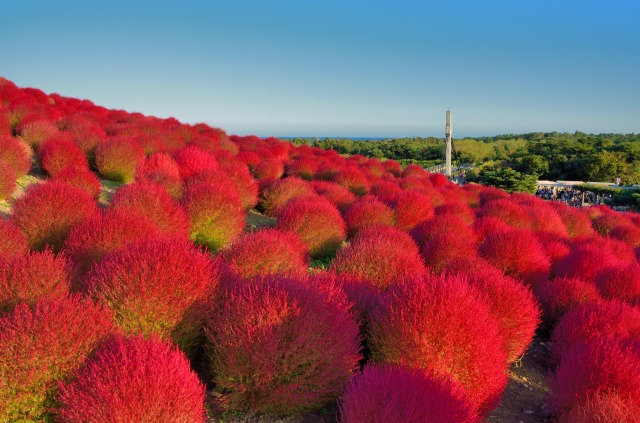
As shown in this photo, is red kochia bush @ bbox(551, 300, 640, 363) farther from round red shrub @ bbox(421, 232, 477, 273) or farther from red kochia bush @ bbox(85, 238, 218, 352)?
red kochia bush @ bbox(85, 238, 218, 352)

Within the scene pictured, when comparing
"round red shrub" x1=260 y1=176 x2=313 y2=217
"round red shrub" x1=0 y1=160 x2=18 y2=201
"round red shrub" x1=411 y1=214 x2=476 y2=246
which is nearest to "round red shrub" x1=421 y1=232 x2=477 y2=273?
"round red shrub" x1=411 y1=214 x2=476 y2=246

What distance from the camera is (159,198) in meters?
5.06

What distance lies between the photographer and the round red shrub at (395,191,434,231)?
26.0 feet

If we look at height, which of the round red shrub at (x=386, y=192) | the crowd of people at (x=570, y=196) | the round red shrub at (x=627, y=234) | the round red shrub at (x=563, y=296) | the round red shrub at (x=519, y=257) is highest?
the round red shrub at (x=386, y=192)

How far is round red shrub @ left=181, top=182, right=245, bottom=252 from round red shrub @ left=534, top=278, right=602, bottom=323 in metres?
4.01

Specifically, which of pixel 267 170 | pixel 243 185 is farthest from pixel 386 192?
pixel 243 185

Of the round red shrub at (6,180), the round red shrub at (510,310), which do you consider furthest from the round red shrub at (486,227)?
the round red shrub at (6,180)

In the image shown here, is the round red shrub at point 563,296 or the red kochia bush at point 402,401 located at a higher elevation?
the red kochia bush at point 402,401

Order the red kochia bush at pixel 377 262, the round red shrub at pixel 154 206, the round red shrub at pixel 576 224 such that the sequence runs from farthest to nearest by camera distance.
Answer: the round red shrub at pixel 576 224, the round red shrub at pixel 154 206, the red kochia bush at pixel 377 262

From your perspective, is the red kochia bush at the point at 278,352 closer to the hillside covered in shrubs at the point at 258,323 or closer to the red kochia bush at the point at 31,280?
the hillside covered in shrubs at the point at 258,323

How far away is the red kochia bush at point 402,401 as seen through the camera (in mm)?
2164

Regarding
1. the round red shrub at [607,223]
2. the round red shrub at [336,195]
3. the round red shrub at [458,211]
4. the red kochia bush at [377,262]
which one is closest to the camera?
the red kochia bush at [377,262]

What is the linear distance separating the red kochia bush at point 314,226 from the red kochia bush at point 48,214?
259 centimetres

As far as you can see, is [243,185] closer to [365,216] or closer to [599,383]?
[365,216]
